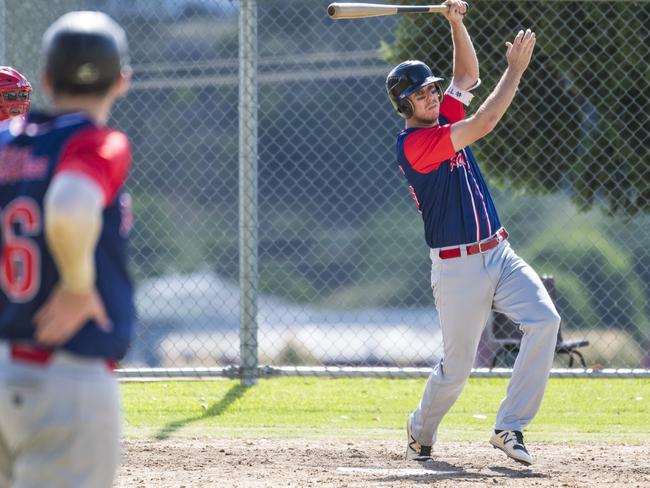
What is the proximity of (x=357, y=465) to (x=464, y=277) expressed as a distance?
3.37ft

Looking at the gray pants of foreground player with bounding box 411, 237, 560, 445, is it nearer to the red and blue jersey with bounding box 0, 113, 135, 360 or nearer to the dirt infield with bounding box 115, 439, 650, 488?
the dirt infield with bounding box 115, 439, 650, 488

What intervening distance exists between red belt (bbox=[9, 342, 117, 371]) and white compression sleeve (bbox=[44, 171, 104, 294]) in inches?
8.2

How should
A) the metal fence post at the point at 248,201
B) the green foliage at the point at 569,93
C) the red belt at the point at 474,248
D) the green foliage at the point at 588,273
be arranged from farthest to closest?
the green foliage at the point at 588,273, the green foliage at the point at 569,93, the metal fence post at the point at 248,201, the red belt at the point at 474,248

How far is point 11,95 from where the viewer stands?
5.62 metres

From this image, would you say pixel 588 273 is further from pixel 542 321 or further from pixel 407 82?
pixel 407 82

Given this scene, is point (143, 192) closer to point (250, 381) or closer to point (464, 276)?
point (250, 381)

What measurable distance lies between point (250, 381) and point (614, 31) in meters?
4.21

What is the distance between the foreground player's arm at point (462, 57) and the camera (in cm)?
592

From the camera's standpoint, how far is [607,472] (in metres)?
5.43

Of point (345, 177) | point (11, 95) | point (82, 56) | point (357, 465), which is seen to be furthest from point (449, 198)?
point (345, 177)

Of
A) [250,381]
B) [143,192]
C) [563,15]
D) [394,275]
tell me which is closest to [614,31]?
[563,15]

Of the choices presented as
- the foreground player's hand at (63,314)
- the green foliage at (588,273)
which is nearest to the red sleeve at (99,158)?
the foreground player's hand at (63,314)

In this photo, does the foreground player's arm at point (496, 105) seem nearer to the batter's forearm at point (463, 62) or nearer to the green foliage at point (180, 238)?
the batter's forearm at point (463, 62)

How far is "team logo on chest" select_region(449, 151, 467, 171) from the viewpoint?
565cm
